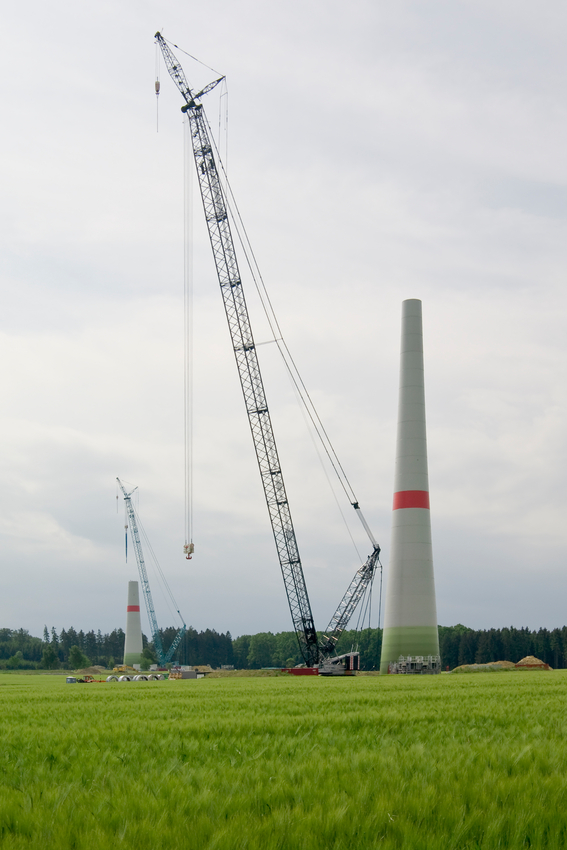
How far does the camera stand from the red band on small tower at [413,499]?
75250 millimetres

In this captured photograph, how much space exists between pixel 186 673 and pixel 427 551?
48.3 m

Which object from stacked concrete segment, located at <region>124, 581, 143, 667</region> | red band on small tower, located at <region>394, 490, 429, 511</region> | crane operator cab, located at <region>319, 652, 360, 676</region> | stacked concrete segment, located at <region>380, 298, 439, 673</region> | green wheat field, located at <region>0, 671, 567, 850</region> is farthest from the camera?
stacked concrete segment, located at <region>124, 581, 143, 667</region>

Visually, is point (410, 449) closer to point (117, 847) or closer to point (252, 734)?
point (252, 734)

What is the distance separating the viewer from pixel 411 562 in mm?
74000

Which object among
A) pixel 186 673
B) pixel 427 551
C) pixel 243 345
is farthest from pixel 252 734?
pixel 186 673

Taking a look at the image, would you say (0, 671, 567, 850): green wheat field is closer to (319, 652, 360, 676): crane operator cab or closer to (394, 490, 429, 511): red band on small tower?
(394, 490, 429, 511): red band on small tower

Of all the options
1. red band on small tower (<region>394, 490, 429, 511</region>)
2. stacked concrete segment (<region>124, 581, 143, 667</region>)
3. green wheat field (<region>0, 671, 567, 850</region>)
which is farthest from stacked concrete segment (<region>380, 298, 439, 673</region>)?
stacked concrete segment (<region>124, 581, 143, 667</region>)

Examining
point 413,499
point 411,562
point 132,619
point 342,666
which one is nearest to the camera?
point 411,562

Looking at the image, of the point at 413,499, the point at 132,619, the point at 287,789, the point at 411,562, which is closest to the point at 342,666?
the point at 411,562

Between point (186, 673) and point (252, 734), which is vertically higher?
point (252, 734)

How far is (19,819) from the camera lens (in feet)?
19.4

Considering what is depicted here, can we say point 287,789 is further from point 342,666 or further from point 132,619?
point 132,619

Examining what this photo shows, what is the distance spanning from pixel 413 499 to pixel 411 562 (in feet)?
21.8

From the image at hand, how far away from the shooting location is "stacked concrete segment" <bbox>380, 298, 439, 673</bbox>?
73.8 meters
